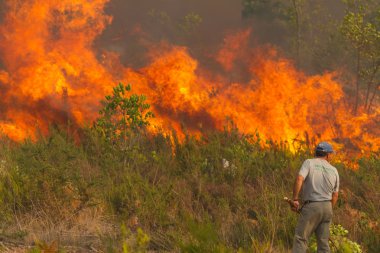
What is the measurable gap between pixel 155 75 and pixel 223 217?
9193mm

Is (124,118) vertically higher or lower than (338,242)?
higher

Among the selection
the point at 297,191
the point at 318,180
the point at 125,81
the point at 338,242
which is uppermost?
the point at 125,81

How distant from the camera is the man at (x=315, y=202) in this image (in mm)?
5691

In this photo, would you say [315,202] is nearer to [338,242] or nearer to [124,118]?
[338,242]

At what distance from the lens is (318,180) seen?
580cm

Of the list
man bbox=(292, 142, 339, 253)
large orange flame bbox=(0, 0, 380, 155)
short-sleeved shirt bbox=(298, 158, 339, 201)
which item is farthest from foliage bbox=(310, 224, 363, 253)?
large orange flame bbox=(0, 0, 380, 155)

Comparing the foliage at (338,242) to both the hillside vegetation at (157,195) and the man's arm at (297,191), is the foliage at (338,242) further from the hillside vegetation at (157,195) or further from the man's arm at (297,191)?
the man's arm at (297,191)

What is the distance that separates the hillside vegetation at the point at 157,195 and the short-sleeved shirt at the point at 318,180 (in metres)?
0.71

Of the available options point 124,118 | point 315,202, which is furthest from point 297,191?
point 124,118

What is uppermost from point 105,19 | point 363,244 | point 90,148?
point 105,19

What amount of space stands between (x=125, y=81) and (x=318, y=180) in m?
10.6

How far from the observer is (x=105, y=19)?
1969cm

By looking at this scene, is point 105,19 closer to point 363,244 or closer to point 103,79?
point 103,79

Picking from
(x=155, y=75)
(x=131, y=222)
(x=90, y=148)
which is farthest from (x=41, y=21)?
(x=131, y=222)
